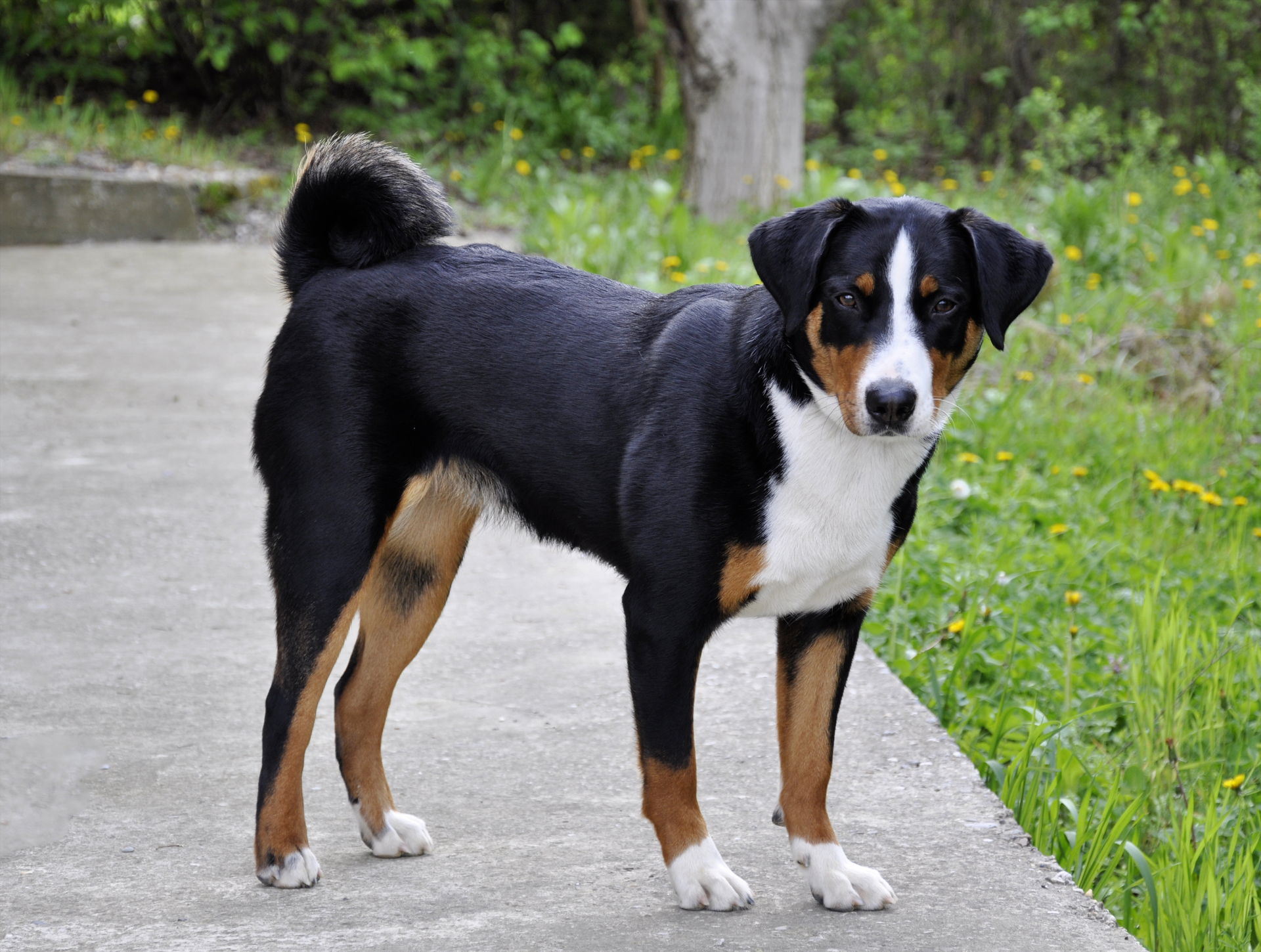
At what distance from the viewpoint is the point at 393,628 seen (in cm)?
307

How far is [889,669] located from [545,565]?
129 centimetres

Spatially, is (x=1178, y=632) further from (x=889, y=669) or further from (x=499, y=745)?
(x=499, y=745)

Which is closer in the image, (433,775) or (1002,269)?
(1002,269)

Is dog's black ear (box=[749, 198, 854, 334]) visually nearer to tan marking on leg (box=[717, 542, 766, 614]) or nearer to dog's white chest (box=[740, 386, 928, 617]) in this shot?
dog's white chest (box=[740, 386, 928, 617])

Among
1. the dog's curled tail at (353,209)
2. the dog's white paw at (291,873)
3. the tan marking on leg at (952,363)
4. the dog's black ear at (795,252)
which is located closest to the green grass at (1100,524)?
the tan marking on leg at (952,363)

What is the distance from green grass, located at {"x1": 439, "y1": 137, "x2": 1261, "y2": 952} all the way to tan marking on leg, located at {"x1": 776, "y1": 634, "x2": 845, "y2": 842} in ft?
2.05

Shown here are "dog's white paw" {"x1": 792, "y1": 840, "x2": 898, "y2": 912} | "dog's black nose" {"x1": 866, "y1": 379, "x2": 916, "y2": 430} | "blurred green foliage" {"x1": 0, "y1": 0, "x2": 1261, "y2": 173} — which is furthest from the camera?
"blurred green foliage" {"x1": 0, "y1": 0, "x2": 1261, "y2": 173}

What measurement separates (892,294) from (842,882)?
1.11m

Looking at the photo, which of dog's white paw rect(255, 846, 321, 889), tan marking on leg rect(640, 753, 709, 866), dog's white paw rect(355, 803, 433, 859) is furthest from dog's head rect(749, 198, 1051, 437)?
dog's white paw rect(255, 846, 321, 889)

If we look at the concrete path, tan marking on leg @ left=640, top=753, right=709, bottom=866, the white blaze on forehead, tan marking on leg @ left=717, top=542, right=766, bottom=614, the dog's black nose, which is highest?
the white blaze on forehead

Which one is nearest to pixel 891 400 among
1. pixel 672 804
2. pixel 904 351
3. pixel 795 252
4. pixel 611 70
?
pixel 904 351

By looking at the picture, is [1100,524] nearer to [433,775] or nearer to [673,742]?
[433,775]

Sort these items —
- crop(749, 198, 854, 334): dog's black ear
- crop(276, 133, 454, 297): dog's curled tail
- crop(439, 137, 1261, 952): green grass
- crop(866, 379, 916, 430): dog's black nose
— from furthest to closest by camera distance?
crop(439, 137, 1261, 952): green grass → crop(276, 133, 454, 297): dog's curled tail → crop(749, 198, 854, 334): dog's black ear → crop(866, 379, 916, 430): dog's black nose

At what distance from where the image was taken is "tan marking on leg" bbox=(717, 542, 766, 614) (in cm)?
259
